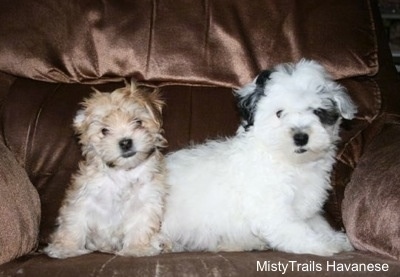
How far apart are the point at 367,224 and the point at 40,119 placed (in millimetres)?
1792

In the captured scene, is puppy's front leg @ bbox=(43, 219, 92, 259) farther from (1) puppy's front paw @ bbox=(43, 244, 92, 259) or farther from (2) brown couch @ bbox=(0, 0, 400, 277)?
(2) brown couch @ bbox=(0, 0, 400, 277)

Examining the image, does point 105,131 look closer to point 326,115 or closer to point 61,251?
point 61,251

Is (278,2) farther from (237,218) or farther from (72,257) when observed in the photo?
(72,257)

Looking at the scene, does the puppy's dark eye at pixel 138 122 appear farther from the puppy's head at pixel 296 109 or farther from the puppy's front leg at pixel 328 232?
the puppy's front leg at pixel 328 232

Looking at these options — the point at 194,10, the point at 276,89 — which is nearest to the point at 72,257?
the point at 276,89

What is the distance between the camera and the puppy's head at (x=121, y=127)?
262cm

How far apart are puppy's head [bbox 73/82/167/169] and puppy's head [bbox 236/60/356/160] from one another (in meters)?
0.47

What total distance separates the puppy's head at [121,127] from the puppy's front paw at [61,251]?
41 cm

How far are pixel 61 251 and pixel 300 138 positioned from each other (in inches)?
46.4

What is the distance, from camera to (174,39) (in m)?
3.27

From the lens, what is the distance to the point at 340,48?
10.5 feet

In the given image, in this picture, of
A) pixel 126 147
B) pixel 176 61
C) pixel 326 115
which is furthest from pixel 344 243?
pixel 176 61

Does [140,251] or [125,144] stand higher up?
[125,144]

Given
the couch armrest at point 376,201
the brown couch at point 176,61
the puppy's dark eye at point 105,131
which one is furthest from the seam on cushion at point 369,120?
the puppy's dark eye at point 105,131
